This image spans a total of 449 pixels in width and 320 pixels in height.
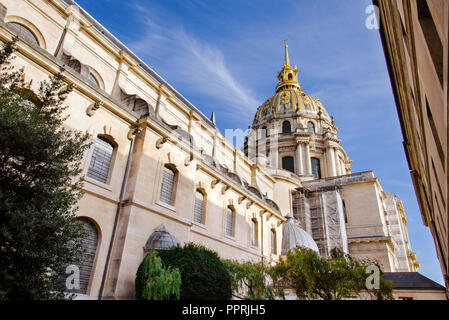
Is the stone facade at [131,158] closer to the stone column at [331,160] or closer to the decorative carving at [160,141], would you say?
the decorative carving at [160,141]

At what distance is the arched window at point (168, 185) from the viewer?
13.7 m

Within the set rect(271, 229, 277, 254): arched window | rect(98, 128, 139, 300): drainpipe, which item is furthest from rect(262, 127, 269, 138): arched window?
rect(98, 128, 139, 300): drainpipe

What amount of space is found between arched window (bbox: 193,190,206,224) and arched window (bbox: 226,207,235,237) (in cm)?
233

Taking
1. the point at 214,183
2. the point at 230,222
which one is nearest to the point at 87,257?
the point at 214,183

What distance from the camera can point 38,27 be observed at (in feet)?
45.9

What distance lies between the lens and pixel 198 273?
9.31m

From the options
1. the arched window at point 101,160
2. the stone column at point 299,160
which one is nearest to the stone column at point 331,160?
the stone column at point 299,160

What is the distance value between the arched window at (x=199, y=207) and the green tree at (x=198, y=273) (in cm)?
568

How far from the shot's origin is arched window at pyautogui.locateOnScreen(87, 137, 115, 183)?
1138 centimetres

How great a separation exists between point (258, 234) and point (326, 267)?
8591mm

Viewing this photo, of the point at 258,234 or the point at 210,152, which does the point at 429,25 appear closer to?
the point at 258,234

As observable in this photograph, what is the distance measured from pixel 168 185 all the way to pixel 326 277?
8.04m

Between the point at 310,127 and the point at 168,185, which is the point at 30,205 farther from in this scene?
the point at 310,127
